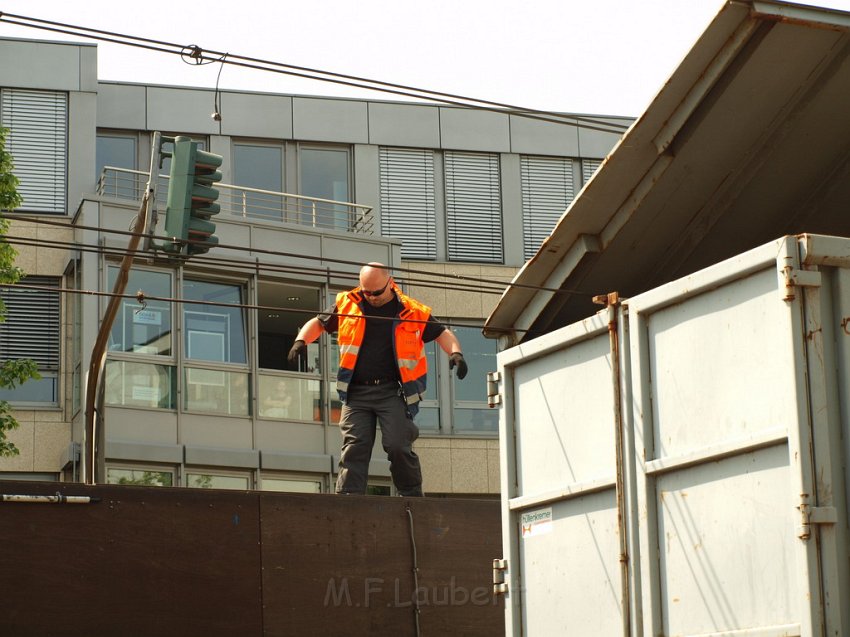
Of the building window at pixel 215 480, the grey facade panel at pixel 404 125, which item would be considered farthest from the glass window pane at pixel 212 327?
the grey facade panel at pixel 404 125

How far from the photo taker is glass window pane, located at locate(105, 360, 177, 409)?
22.4 meters

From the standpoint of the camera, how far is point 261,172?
27.7 meters

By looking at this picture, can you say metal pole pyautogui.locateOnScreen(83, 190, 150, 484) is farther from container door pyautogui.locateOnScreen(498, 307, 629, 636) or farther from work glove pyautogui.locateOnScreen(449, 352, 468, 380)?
container door pyautogui.locateOnScreen(498, 307, 629, 636)

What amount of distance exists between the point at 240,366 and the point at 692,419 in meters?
17.9

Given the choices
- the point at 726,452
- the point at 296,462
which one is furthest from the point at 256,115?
the point at 726,452

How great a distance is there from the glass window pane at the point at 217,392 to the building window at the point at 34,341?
275cm

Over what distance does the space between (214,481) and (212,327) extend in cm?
248

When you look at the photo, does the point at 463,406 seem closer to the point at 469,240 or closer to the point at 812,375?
the point at 469,240

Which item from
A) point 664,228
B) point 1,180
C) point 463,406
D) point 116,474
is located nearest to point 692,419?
point 664,228

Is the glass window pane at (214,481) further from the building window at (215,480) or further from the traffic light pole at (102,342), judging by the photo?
the traffic light pole at (102,342)

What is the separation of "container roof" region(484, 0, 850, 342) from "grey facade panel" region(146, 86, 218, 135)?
19.5 metres

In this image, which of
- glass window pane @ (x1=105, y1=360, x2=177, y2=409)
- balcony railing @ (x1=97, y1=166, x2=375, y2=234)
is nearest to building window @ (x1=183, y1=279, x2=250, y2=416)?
glass window pane @ (x1=105, y1=360, x2=177, y2=409)

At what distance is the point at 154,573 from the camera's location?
29.0 ft

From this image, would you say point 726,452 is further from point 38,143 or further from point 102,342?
point 38,143
